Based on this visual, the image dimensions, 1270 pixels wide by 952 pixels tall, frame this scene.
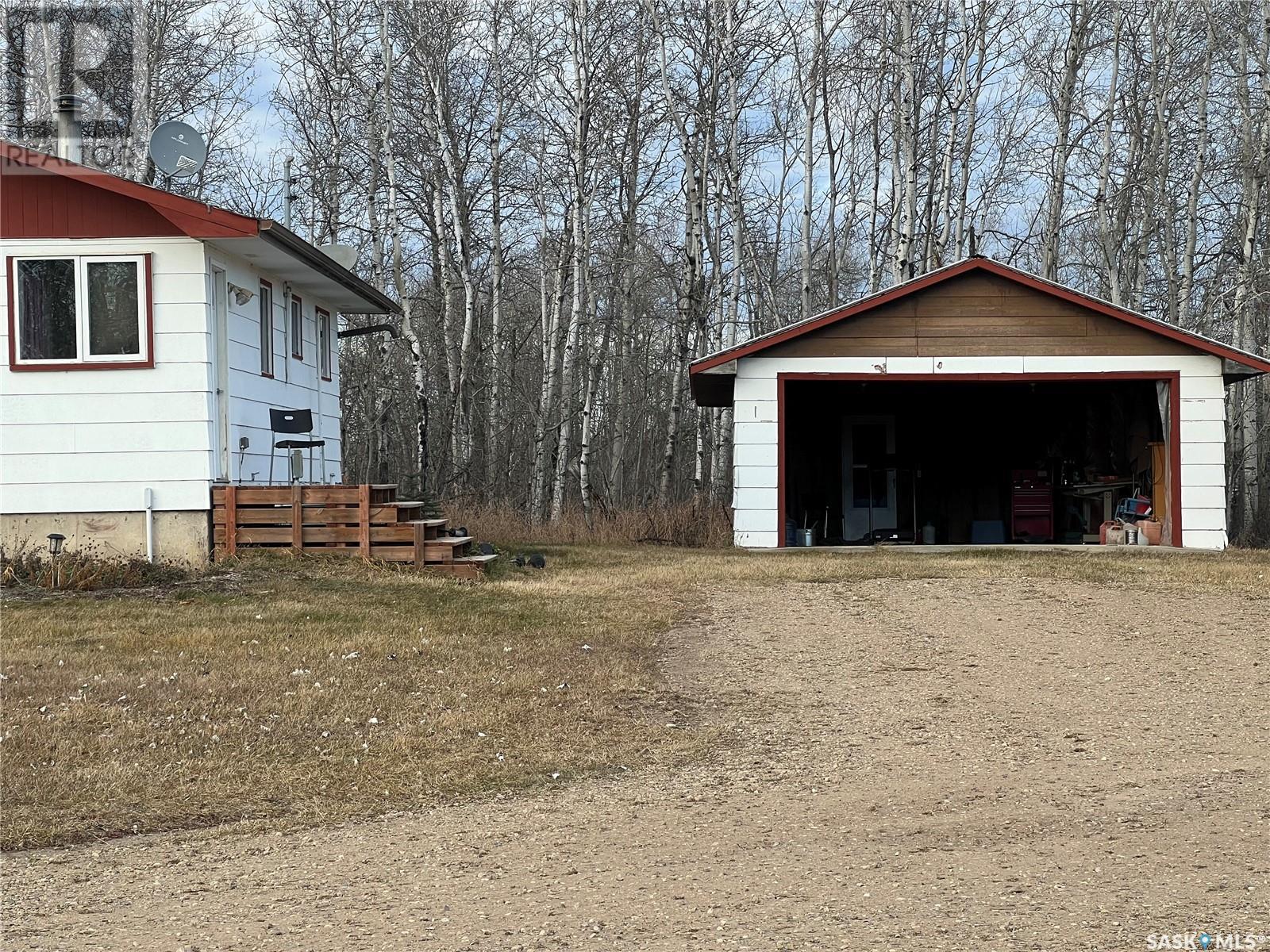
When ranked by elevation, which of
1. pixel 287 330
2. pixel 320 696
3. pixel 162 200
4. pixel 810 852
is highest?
pixel 162 200

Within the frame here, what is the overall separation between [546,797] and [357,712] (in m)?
2.02

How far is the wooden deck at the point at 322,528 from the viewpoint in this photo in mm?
14766

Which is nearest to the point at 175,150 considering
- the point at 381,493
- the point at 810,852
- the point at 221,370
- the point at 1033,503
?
the point at 221,370

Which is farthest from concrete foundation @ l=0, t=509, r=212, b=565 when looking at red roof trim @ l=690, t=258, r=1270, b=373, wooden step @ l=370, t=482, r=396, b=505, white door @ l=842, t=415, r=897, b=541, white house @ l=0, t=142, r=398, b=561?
white door @ l=842, t=415, r=897, b=541

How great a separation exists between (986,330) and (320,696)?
13.6 metres

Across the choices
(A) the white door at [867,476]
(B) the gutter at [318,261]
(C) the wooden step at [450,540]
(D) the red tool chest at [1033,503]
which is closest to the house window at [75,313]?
(B) the gutter at [318,261]

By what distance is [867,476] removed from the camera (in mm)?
24312

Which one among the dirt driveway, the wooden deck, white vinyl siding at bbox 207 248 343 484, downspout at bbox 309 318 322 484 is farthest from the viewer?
downspout at bbox 309 318 322 484

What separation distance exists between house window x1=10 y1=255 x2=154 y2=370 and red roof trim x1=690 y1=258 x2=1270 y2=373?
7907 millimetres

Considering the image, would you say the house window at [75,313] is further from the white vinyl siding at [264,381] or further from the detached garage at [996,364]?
the detached garage at [996,364]

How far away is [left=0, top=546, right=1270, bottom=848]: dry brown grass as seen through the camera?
6.32 metres

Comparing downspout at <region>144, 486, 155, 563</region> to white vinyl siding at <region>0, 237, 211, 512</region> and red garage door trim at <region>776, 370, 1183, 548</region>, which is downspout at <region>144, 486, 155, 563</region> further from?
red garage door trim at <region>776, 370, 1183, 548</region>

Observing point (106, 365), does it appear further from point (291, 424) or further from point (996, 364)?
point (996, 364)

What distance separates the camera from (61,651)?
9.60 metres
